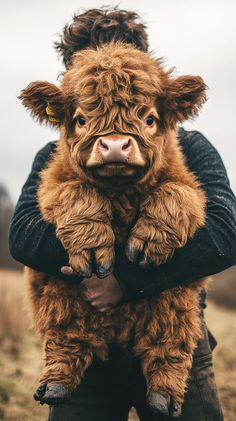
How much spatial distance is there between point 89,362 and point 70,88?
1.35 meters

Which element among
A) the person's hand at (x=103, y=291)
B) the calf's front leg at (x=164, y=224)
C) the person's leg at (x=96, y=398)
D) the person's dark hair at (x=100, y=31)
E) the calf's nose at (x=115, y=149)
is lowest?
the person's leg at (x=96, y=398)

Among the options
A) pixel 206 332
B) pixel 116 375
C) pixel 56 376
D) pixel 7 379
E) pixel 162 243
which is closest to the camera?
pixel 162 243

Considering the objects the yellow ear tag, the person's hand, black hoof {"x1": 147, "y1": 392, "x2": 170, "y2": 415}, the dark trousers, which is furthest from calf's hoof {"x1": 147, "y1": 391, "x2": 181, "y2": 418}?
the yellow ear tag

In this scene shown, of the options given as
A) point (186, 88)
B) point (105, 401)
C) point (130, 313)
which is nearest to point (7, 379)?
point (105, 401)

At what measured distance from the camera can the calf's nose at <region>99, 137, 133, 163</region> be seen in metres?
2.38

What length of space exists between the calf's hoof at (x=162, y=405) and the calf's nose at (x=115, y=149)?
1.11 meters

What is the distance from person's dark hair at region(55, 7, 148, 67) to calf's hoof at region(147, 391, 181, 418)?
6.56ft

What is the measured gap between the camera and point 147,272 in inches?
106

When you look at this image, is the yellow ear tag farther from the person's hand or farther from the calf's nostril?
the person's hand

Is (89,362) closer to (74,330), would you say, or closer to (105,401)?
(74,330)

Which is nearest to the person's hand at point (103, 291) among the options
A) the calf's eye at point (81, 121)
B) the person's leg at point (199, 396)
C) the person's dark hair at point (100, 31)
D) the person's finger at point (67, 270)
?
the person's finger at point (67, 270)

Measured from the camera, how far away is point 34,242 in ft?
9.24

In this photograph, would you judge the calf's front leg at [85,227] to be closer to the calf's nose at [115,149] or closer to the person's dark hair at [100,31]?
the calf's nose at [115,149]

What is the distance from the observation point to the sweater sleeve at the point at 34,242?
2.76m
